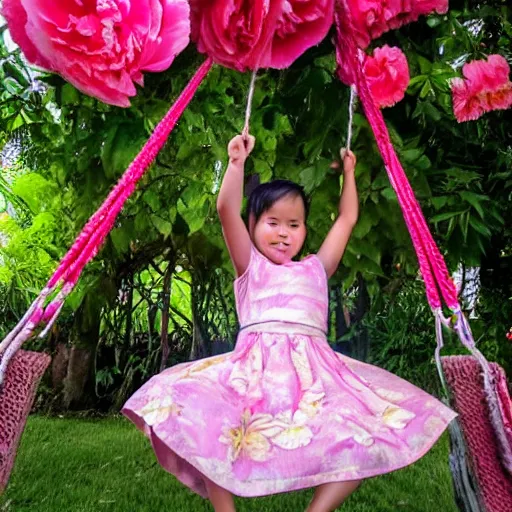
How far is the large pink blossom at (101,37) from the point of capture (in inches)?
41.8

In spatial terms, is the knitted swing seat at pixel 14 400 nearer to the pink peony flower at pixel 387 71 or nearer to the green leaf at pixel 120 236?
the pink peony flower at pixel 387 71

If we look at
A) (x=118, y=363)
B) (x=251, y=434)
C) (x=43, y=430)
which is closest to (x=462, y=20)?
(x=251, y=434)

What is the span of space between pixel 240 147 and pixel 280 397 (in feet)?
1.60

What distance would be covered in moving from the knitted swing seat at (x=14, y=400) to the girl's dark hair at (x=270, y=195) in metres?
0.63

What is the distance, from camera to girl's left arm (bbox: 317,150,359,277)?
1.51 meters

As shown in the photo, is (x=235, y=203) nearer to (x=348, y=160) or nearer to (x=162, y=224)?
(x=348, y=160)

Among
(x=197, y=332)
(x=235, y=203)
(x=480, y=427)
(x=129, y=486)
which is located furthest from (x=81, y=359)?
(x=480, y=427)

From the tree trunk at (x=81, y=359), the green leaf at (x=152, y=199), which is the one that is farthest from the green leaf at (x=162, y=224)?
the tree trunk at (x=81, y=359)

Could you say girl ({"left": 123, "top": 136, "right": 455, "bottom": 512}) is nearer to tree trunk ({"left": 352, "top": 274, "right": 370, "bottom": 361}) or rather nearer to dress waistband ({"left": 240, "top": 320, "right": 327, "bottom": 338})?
dress waistband ({"left": 240, "top": 320, "right": 327, "bottom": 338})

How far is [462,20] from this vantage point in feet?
5.16

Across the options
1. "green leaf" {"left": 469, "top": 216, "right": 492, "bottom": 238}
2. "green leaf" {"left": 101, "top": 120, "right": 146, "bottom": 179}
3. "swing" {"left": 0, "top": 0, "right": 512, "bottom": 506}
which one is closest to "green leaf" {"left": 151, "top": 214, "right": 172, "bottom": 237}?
"green leaf" {"left": 101, "top": 120, "right": 146, "bottom": 179}

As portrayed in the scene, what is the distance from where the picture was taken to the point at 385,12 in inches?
49.5

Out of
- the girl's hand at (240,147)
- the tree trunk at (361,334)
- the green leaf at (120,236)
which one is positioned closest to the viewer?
the girl's hand at (240,147)

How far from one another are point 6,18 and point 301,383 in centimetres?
79
